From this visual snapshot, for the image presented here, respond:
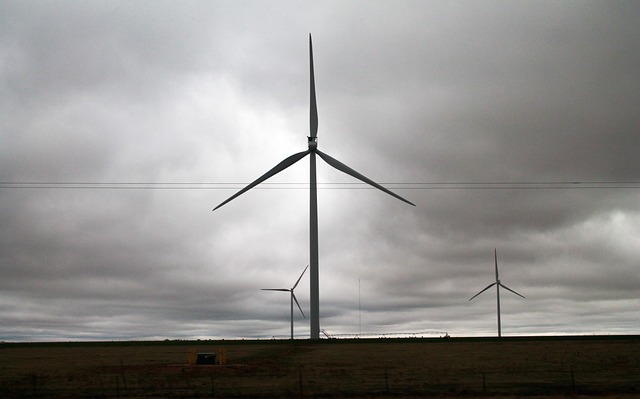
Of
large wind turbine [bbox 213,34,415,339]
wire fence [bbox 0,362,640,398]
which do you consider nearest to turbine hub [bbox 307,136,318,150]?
large wind turbine [bbox 213,34,415,339]

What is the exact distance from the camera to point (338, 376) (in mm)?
60781

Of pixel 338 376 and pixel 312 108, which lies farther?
pixel 312 108

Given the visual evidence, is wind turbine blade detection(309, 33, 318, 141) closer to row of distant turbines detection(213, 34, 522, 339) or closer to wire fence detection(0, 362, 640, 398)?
row of distant turbines detection(213, 34, 522, 339)

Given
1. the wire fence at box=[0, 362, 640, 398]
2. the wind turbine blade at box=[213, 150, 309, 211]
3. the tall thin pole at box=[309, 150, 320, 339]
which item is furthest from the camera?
the wind turbine blade at box=[213, 150, 309, 211]

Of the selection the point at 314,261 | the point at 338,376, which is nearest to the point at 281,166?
the point at 314,261

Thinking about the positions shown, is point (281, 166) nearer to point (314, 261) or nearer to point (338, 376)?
point (314, 261)

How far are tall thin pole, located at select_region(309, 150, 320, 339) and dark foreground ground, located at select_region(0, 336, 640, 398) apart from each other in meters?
8.88

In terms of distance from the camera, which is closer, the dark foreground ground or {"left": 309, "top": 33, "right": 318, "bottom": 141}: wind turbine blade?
the dark foreground ground

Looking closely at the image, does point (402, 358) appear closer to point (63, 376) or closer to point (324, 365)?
point (324, 365)

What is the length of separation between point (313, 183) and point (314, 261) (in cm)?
1354

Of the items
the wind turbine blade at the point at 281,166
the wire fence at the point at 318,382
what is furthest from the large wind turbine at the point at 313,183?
the wire fence at the point at 318,382

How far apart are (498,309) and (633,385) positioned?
9902 centimetres

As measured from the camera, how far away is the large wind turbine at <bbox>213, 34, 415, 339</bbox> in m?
98.7

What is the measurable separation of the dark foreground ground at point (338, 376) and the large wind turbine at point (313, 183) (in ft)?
32.9
